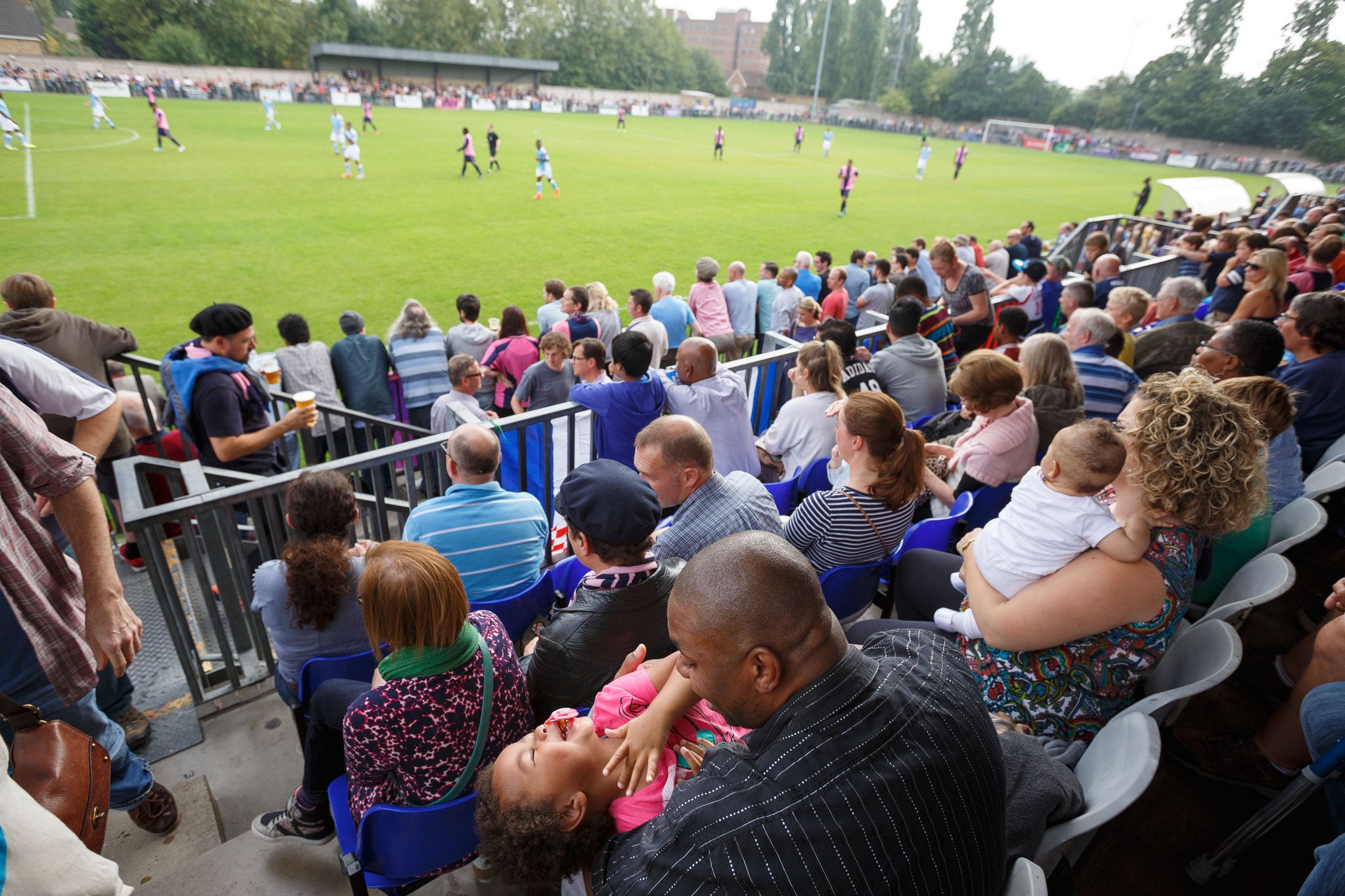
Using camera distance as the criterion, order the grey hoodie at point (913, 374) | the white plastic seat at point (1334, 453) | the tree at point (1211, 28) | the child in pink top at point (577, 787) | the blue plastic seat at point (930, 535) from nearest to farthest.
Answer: the child in pink top at point (577, 787) → the blue plastic seat at point (930, 535) → the white plastic seat at point (1334, 453) → the grey hoodie at point (913, 374) → the tree at point (1211, 28)

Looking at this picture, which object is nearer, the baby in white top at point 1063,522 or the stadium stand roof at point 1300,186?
the baby in white top at point 1063,522

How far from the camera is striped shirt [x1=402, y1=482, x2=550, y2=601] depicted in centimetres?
262

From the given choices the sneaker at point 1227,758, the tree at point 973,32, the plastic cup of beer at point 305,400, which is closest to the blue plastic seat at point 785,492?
the sneaker at point 1227,758

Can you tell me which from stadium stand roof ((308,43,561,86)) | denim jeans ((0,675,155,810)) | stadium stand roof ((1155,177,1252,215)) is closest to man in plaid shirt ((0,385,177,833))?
denim jeans ((0,675,155,810))

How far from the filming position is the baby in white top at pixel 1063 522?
2.04 metres

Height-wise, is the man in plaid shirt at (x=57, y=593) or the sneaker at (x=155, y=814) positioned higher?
the man in plaid shirt at (x=57, y=593)

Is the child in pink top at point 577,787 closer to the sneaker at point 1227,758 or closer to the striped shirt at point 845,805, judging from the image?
the striped shirt at point 845,805

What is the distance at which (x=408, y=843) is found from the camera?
1788 millimetres

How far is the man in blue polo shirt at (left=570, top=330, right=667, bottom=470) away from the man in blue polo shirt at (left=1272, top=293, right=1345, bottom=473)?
4.06m

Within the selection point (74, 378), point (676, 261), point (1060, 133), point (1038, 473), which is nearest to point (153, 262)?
point (676, 261)

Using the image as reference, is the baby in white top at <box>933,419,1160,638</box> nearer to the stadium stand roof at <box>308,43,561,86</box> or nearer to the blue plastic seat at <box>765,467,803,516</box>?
the blue plastic seat at <box>765,467,803,516</box>

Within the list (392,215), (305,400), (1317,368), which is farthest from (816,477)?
(392,215)

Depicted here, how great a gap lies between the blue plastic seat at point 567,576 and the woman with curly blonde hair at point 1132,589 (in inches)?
62.2

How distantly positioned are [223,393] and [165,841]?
254 centimetres
